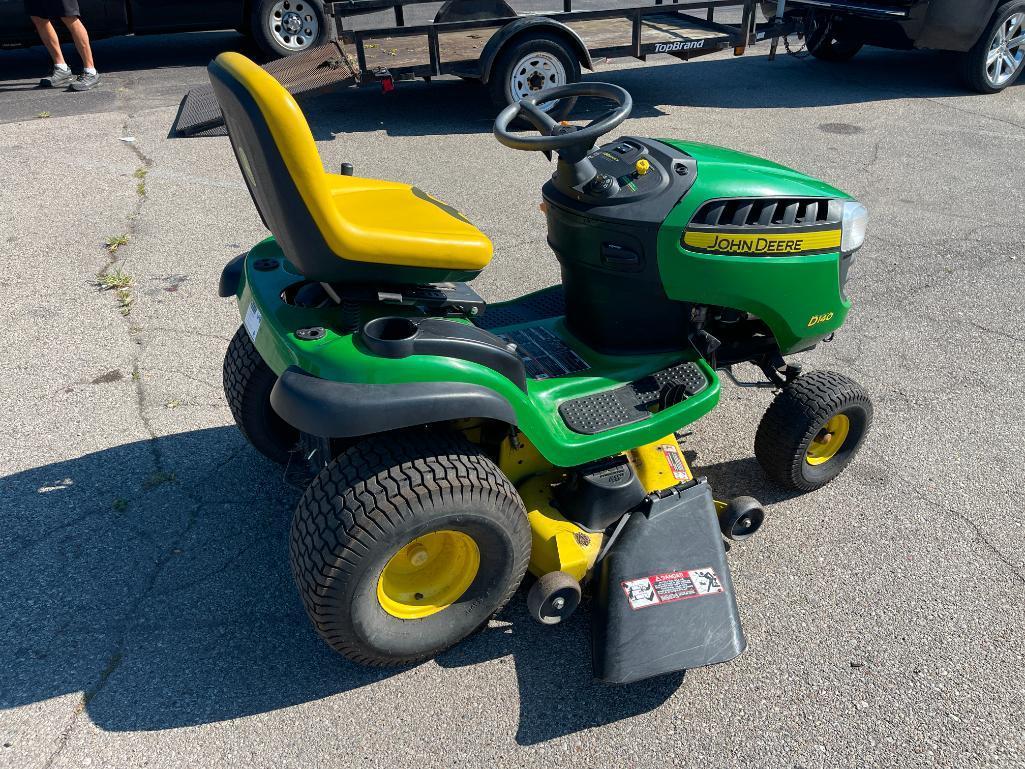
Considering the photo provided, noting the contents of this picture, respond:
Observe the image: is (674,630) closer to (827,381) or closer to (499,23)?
(827,381)

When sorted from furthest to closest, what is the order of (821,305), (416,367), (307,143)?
(821,305)
(416,367)
(307,143)

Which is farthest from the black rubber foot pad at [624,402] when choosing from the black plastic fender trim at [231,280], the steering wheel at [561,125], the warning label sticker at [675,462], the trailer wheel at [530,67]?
the trailer wheel at [530,67]

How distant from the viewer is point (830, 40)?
30.2 feet

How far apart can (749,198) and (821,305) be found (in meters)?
0.51

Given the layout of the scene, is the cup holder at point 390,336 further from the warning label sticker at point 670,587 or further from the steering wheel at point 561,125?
the warning label sticker at point 670,587

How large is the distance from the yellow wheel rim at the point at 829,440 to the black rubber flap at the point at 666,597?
713mm

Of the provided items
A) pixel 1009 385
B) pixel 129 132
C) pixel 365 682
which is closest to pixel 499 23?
pixel 129 132

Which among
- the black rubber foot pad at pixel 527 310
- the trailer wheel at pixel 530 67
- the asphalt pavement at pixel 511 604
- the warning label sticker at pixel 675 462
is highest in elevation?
the trailer wheel at pixel 530 67

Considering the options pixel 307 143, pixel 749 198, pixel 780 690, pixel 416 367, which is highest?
pixel 307 143

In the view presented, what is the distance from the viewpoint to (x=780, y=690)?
7.93 feet

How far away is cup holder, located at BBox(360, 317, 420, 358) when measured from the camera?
7.00ft

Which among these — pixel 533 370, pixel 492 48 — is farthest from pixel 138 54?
pixel 533 370

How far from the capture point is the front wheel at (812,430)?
2.99m

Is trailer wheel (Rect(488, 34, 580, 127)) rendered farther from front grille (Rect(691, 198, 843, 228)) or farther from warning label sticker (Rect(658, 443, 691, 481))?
warning label sticker (Rect(658, 443, 691, 481))
